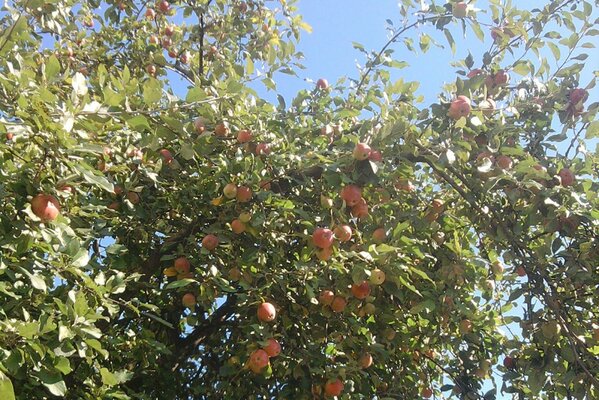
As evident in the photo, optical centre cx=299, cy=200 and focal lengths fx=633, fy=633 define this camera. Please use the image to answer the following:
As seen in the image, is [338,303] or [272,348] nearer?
[272,348]

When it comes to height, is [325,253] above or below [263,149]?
below

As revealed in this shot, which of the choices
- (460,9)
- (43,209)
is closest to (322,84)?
(460,9)

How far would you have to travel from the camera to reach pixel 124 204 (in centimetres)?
334

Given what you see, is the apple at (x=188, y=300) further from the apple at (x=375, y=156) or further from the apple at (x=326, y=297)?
the apple at (x=375, y=156)

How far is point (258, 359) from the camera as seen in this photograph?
2979mm

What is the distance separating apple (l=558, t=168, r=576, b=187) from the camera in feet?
9.91

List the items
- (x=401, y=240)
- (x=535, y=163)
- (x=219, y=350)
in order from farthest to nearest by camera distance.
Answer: (x=219, y=350), (x=401, y=240), (x=535, y=163)

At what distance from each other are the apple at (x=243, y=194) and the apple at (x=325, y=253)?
0.44 metres

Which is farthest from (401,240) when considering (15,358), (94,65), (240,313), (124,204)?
(94,65)

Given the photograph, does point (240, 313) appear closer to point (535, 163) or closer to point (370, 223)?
point (370, 223)

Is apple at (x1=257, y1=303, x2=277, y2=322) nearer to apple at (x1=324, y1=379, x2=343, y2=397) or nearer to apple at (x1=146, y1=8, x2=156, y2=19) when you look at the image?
apple at (x1=324, y1=379, x2=343, y2=397)

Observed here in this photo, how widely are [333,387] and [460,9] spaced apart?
6.87ft

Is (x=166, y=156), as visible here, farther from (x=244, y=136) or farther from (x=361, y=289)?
(x=361, y=289)

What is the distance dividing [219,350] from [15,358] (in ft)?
7.03
